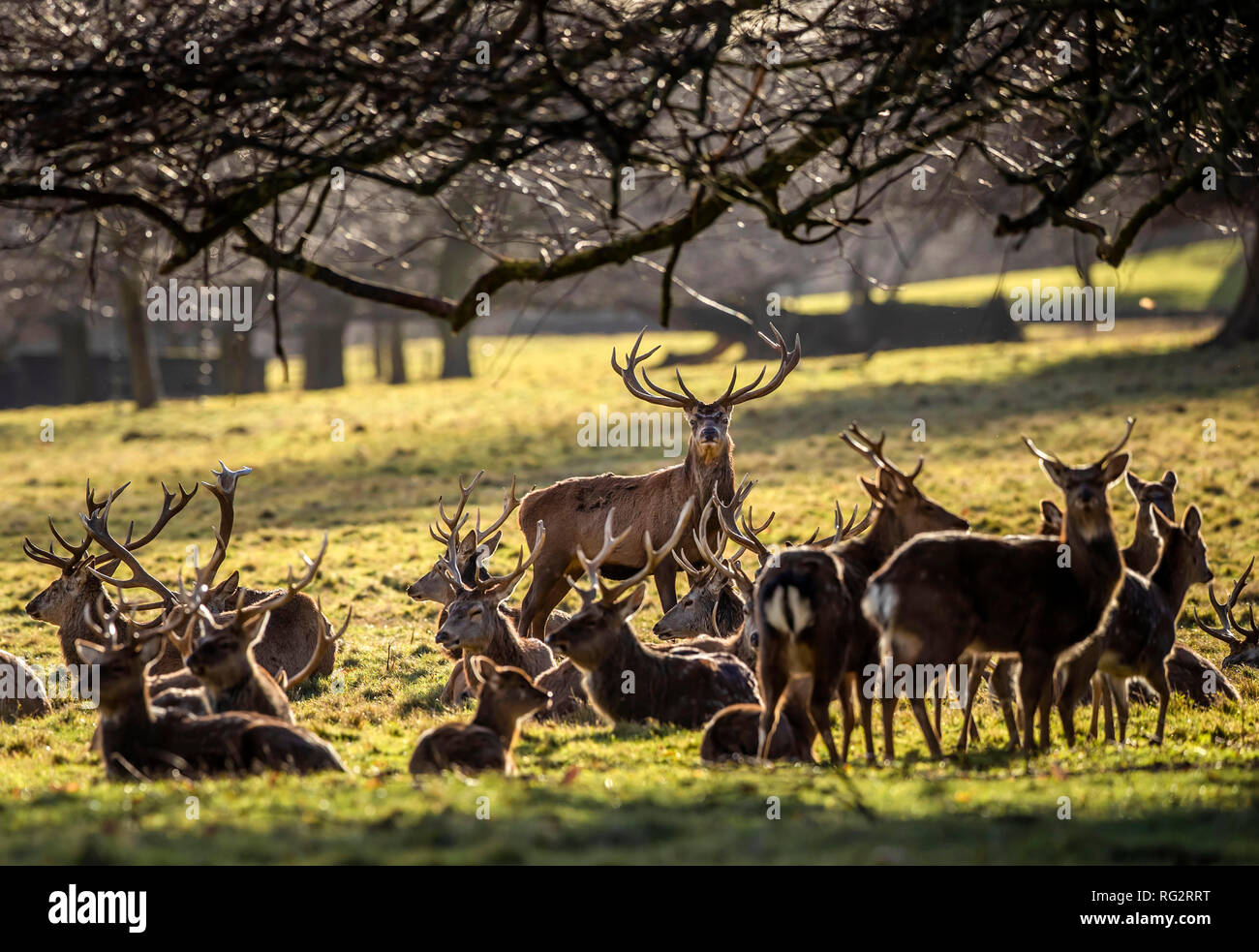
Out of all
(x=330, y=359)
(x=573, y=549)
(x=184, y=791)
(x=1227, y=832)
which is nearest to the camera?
(x=1227, y=832)

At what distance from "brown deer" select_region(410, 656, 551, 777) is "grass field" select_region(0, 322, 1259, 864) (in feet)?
0.81

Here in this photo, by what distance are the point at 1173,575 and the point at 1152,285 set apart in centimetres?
4725

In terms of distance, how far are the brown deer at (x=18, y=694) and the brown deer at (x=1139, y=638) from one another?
630cm

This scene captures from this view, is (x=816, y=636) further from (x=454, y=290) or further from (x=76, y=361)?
(x=76, y=361)

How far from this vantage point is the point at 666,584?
465 inches

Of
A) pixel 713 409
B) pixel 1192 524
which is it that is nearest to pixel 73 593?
pixel 713 409

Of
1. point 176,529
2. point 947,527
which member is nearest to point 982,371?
point 176,529

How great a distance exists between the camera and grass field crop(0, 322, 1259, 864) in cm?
539

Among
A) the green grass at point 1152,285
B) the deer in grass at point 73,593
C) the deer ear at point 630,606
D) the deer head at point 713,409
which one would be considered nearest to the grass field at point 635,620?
the deer ear at point 630,606

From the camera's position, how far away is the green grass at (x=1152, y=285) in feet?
149

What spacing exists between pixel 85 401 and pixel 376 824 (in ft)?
126

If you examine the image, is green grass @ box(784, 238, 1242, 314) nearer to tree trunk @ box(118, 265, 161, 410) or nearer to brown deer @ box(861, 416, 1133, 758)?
tree trunk @ box(118, 265, 161, 410)

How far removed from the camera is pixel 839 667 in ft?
23.8
